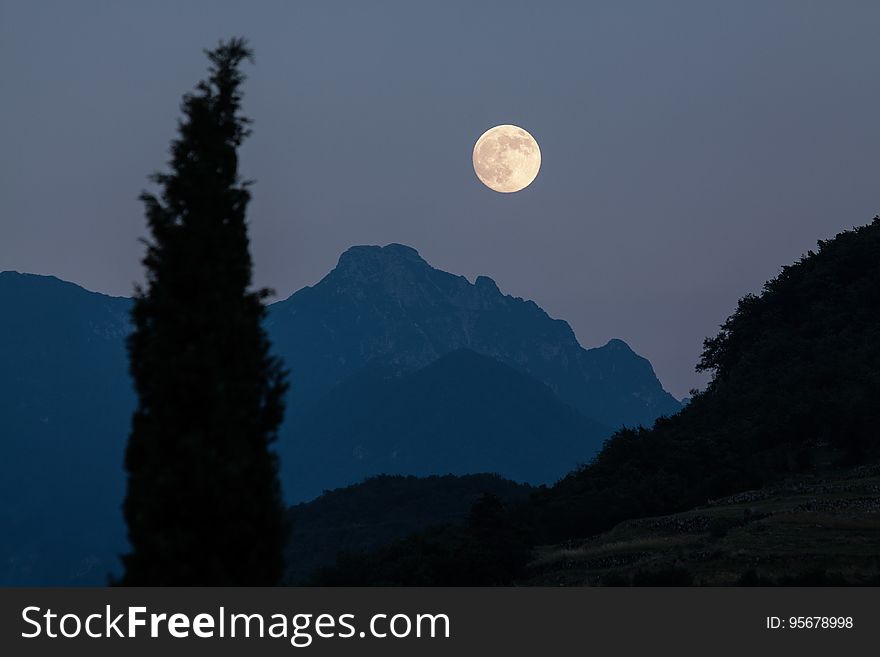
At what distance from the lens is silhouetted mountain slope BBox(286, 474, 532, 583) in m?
150

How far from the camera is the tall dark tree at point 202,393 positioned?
1906 cm

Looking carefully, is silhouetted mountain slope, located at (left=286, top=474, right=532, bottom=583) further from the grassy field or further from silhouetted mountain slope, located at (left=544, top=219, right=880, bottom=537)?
the grassy field

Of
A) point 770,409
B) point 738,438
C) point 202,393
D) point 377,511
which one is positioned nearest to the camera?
point 202,393

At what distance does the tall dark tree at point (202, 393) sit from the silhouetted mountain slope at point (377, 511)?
11656 cm

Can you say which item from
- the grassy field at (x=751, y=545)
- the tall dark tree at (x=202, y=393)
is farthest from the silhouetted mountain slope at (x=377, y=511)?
the tall dark tree at (x=202, y=393)

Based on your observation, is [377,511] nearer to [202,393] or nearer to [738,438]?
Answer: [738,438]

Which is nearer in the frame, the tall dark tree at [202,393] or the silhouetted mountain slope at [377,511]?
the tall dark tree at [202,393]

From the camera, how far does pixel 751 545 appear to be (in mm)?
44219

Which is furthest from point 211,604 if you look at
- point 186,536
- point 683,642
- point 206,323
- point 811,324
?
point 811,324

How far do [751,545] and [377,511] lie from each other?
437ft

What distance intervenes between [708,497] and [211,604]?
5913 cm

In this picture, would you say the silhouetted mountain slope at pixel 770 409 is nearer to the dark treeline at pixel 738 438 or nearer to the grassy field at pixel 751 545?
the dark treeline at pixel 738 438

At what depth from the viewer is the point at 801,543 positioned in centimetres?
4325

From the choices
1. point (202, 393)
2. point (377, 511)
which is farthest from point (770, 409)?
point (377, 511)
